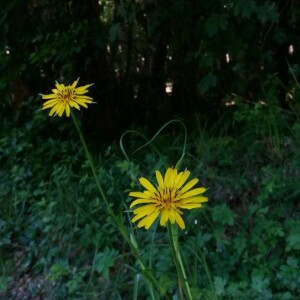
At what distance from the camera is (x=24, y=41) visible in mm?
5309

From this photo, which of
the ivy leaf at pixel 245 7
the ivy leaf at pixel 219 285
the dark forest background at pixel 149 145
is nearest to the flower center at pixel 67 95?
the dark forest background at pixel 149 145

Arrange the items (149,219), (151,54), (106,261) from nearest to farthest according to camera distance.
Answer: (149,219) < (106,261) < (151,54)

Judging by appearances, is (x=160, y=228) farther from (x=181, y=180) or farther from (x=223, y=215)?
(x=181, y=180)

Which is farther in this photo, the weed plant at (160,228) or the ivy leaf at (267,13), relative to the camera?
the ivy leaf at (267,13)

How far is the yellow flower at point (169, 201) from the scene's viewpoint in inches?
57.9

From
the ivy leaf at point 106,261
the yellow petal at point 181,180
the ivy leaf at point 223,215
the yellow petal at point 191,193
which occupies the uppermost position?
the ivy leaf at point 223,215

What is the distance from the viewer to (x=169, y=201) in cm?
149

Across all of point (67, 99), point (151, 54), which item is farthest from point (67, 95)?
point (151, 54)

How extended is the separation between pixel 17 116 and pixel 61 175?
5.13 ft

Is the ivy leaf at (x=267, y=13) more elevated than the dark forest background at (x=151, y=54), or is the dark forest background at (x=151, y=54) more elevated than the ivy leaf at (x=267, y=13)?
the dark forest background at (x=151, y=54)

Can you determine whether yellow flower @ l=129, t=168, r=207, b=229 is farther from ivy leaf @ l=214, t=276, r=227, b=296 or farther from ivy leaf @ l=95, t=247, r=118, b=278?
ivy leaf @ l=95, t=247, r=118, b=278

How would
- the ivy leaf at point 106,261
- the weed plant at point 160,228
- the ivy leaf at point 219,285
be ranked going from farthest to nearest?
the ivy leaf at point 106,261 → the weed plant at point 160,228 → the ivy leaf at point 219,285

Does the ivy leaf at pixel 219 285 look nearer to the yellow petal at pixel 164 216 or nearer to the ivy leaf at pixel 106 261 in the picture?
the ivy leaf at pixel 106 261

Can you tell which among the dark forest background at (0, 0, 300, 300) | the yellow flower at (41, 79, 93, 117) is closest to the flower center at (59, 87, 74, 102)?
the yellow flower at (41, 79, 93, 117)
